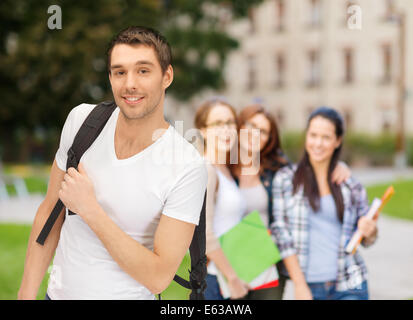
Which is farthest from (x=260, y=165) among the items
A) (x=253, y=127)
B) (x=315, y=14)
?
(x=315, y=14)

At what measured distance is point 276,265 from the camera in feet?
12.1

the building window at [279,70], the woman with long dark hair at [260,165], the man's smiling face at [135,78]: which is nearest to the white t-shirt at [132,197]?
the man's smiling face at [135,78]

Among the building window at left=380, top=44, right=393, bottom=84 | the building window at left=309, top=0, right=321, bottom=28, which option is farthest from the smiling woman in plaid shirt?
the building window at left=309, top=0, right=321, bottom=28

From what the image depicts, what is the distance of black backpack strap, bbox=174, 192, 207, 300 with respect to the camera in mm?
1764

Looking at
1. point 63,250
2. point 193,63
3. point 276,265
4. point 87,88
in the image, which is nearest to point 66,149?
point 63,250

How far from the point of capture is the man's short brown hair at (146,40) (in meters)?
1.58

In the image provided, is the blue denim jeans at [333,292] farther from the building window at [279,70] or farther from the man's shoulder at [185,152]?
the building window at [279,70]

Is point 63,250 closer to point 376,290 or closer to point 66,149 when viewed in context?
point 66,149

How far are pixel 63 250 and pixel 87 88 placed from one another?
71.1ft

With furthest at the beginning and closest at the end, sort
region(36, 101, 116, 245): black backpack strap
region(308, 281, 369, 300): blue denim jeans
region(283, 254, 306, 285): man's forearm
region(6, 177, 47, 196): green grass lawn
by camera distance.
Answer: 1. region(6, 177, 47, 196): green grass lawn
2. region(283, 254, 306, 285): man's forearm
3. region(308, 281, 369, 300): blue denim jeans
4. region(36, 101, 116, 245): black backpack strap

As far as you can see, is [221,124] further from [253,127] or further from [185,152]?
[185,152]

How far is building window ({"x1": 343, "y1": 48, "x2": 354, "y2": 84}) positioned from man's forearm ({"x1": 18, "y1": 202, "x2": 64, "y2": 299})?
39.5 metres

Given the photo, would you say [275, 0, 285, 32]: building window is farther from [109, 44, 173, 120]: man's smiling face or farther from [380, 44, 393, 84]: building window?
[109, 44, 173, 120]: man's smiling face

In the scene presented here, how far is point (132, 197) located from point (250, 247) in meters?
1.90
